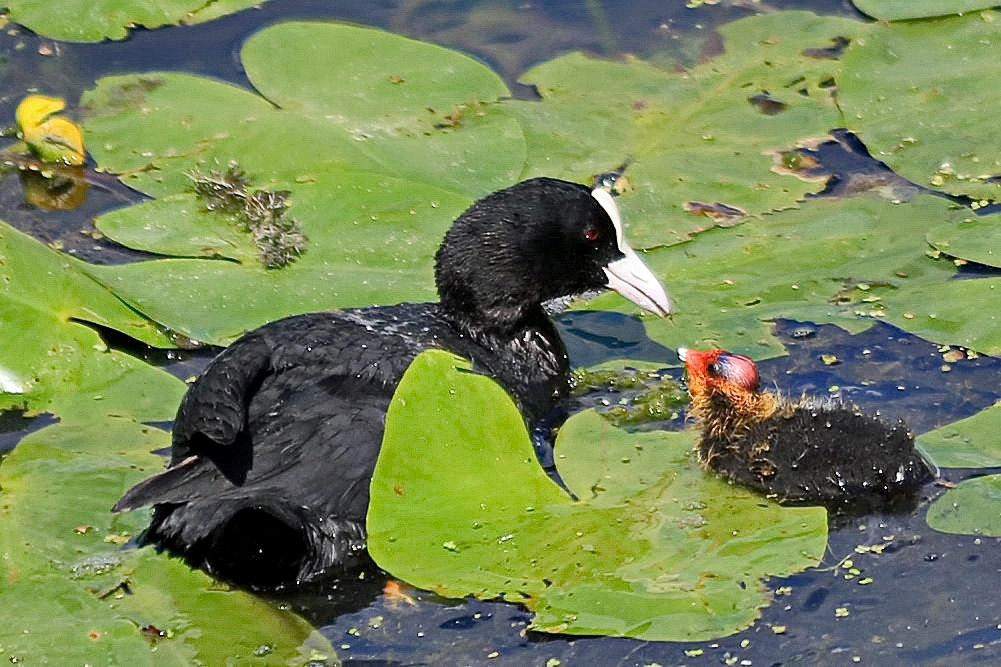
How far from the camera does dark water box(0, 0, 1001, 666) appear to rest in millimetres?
5125

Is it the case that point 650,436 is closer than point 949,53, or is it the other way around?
point 650,436

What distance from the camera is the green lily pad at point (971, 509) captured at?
550 centimetres

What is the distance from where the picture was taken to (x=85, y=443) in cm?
617

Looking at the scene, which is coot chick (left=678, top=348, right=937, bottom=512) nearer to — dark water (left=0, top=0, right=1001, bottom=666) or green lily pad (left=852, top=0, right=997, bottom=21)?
dark water (left=0, top=0, right=1001, bottom=666)

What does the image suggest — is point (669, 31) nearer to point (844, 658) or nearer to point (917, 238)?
point (917, 238)

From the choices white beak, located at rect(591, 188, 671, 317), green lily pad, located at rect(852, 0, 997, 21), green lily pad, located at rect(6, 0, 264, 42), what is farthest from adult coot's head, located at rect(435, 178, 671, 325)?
green lily pad, located at rect(6, 0, 264, 42)

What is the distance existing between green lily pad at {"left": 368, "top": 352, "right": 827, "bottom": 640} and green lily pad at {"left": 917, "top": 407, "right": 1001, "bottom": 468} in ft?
2.04

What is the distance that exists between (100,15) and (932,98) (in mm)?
4087

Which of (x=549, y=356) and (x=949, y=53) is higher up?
(x=949, y=53)

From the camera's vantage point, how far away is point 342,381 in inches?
231

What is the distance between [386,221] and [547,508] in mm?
2191

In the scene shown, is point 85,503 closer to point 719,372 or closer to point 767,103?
point 719,372

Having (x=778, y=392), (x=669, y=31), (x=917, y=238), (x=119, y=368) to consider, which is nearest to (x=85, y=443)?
(x=119, y=368)

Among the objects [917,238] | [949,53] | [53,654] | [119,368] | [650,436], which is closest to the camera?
[53,654]
